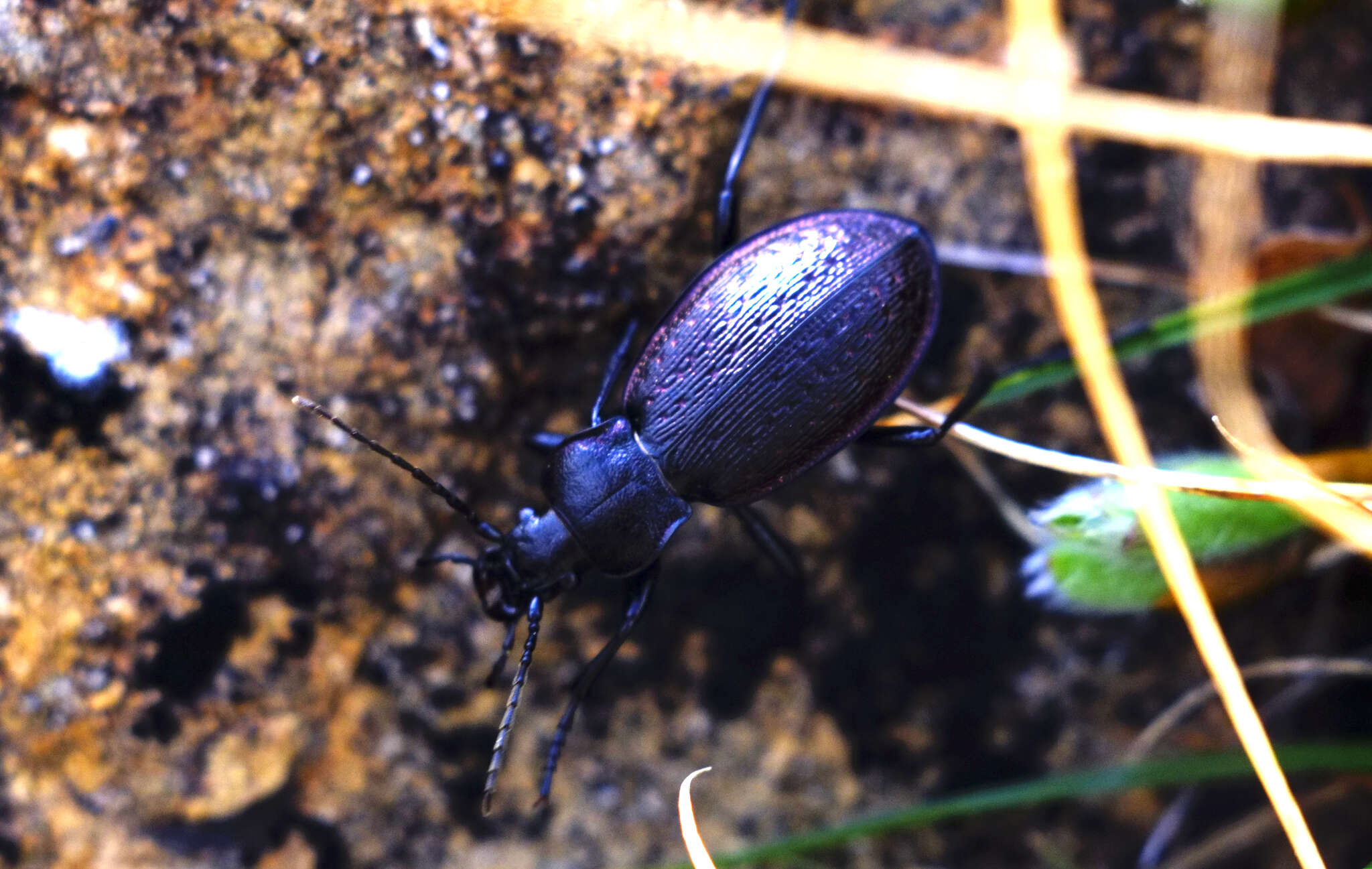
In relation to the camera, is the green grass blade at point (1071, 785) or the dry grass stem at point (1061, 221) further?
the dry grass stem at point (1061, 221)

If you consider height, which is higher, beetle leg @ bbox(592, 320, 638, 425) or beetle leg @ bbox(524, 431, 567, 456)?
beetle leg @ bbox(592, 320, 638, 425)

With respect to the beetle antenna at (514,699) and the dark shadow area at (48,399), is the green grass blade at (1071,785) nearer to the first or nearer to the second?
the beetle antenna at (514,699)

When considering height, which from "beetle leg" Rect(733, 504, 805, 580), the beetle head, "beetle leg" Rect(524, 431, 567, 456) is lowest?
the beetle head

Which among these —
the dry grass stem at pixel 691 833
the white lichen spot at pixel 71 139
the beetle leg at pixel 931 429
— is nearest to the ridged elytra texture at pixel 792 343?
the beetle leg at pixel 931 429

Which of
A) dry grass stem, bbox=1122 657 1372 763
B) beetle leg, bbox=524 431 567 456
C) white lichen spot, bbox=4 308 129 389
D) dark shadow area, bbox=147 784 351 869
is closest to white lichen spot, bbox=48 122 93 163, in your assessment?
white lichen spot, bbox=4 308 129 389

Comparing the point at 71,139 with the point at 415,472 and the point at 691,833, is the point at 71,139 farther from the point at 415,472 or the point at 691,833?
the point at 691,833

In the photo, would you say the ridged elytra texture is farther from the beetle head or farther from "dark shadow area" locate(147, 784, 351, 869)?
"dark shadow area" locate(147, 784, 351, 869)

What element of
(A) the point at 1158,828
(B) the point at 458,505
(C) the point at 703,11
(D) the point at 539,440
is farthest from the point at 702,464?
(A) the point at 1158,828
